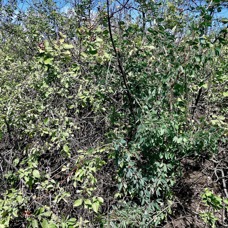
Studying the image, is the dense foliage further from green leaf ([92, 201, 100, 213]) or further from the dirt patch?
the dirt patch

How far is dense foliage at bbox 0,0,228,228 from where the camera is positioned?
1888 mm

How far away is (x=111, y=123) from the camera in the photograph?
7.56 feet

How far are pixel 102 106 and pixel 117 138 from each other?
41 cm

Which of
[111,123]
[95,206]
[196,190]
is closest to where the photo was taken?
[95,206]

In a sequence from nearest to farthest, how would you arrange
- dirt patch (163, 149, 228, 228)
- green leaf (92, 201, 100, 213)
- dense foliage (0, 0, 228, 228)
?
green leaf (92, 201, 100, 213) → dense foliage (0, 0, 228, 228) → dirt patch (163, 149, 228, 228)

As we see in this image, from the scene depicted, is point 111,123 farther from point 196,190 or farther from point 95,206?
point 196,190

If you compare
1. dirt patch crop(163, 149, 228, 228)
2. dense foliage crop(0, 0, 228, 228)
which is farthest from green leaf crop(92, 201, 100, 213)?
dirt patch crop(163, 149, 228, 228)

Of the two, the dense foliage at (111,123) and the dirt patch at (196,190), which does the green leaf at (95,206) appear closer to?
the dense foliage at (111,123)

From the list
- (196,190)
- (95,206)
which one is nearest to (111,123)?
(95,206)

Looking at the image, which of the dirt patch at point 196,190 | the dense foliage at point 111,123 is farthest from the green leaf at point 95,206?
the dirt patch at point 196,190

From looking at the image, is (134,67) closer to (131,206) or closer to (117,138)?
(117,138)

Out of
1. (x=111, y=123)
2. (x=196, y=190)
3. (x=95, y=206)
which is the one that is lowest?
(x=196, y=190)

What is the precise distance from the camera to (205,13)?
1758 millimetres

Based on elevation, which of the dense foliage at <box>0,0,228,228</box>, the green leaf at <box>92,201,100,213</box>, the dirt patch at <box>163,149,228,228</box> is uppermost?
the dense foliage at <box>0,0,228,228</box>
